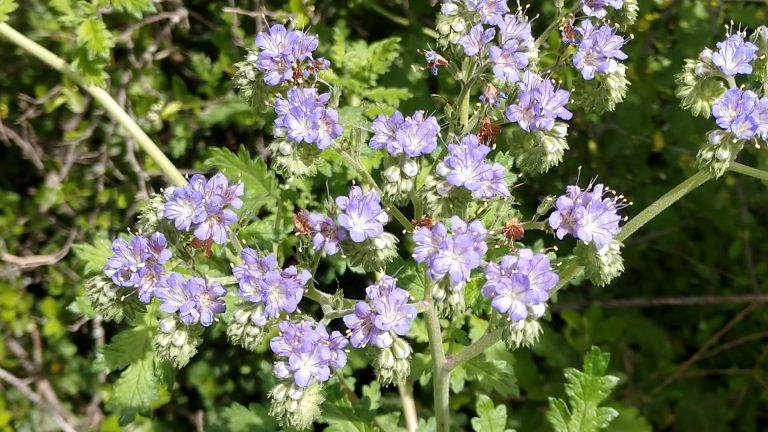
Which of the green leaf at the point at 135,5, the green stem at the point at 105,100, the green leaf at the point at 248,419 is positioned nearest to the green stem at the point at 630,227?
the green leaf at the point at 248,419

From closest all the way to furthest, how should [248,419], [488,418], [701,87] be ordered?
[701,87], [488,418], [248,419]

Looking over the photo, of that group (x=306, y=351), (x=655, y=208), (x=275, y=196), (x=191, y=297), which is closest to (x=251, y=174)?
(x=275, y=196)

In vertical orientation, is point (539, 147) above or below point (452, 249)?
above

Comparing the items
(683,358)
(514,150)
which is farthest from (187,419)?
(683,358)

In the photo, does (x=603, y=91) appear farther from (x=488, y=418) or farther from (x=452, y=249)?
(x=488, y=418)

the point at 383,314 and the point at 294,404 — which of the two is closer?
the point at 383,314

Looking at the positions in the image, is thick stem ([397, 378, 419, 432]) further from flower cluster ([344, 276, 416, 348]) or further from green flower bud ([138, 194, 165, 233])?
green flower bud ([138, 194, 165, 233])
